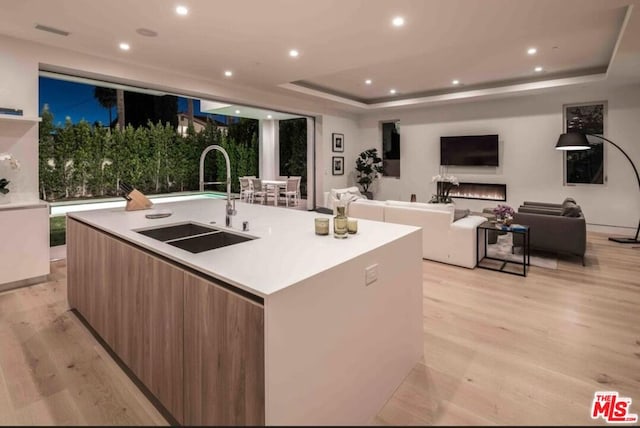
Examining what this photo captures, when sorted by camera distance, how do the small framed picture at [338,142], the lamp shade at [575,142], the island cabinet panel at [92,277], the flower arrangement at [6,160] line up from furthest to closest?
the small framed picture at [338,142] < the lamp shade at [575,142] < the flower arrangement at [6,160] < the island cabinet panel at [92,277]

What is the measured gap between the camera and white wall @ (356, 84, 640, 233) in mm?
6344

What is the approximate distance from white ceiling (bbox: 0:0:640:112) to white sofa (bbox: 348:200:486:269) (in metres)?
2.04

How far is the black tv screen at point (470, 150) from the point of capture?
304 inches

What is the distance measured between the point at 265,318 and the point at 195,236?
1214mm

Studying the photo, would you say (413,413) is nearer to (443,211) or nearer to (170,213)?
(170,213)

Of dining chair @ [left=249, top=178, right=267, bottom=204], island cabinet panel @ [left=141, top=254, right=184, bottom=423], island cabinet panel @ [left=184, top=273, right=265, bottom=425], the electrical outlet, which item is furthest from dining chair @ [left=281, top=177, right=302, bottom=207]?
island cabinet panel @ [left=184, top=273, right=265, bottom=425]

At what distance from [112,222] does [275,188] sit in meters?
7.06

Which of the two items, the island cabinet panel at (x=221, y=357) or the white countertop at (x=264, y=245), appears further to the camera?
the white countertop at (x=264, y=245)

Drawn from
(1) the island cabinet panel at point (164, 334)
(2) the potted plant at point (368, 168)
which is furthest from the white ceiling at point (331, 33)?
(2) the potted plant at point (368, 168)

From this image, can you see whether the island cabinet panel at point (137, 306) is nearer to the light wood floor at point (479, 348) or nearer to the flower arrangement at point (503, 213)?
the light wood floor at point (479, 348)

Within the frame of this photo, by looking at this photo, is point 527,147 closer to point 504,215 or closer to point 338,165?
point 504,215

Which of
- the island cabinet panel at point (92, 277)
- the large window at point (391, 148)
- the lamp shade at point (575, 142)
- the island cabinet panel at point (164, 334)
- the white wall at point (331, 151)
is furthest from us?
the large window at point (391, 148)

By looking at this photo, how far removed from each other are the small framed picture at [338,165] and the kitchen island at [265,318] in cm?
676

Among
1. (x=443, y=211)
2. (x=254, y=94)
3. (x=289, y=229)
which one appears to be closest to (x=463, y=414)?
(x=289, y=229)
